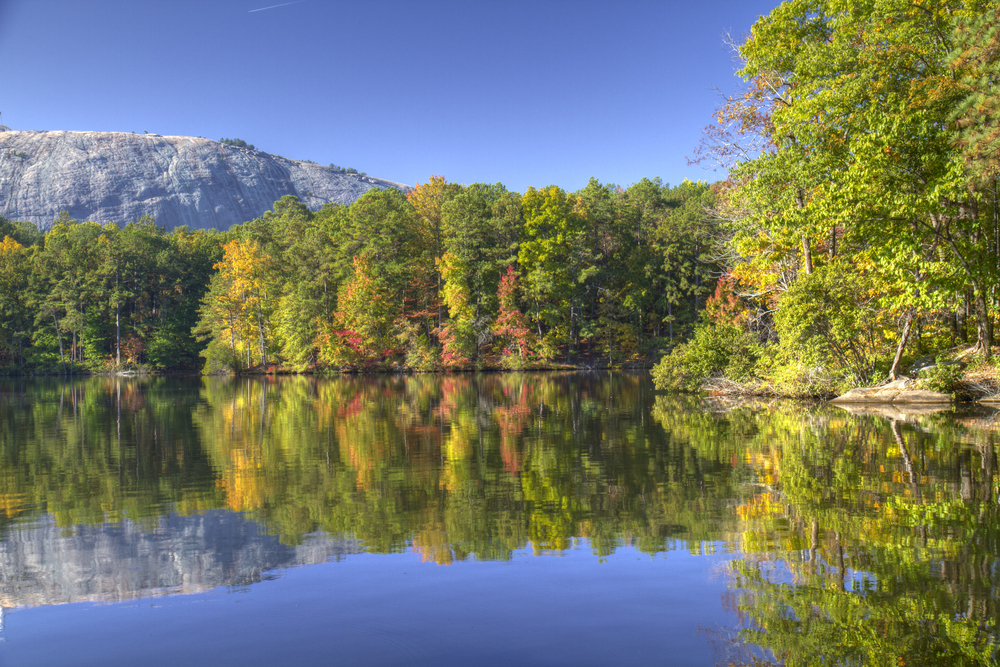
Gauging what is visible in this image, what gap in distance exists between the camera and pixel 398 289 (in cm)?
5612

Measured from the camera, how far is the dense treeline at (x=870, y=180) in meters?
15.9

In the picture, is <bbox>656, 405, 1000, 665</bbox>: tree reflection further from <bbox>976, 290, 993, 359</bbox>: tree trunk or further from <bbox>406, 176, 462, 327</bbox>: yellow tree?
<bbox>406, 176, 462, 327</bbox>: yellow tree

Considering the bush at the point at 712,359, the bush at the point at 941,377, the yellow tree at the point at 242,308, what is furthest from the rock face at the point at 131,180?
the bush at the point at 941,377

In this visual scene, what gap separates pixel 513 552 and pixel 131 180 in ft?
546

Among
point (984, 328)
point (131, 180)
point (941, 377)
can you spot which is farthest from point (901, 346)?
point (131, 180)

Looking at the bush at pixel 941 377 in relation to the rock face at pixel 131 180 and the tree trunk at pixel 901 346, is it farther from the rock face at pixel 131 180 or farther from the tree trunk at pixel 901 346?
the rock face at pixel 131 180

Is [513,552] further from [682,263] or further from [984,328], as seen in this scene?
[682,263]

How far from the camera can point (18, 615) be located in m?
5.06

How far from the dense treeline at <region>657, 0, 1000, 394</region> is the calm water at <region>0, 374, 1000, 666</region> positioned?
6.09 m

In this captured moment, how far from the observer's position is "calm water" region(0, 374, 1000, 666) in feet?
14.1

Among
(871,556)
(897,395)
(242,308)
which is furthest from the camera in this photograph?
(242,308)

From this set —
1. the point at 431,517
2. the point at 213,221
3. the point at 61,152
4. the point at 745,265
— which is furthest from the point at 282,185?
the point at 431,517

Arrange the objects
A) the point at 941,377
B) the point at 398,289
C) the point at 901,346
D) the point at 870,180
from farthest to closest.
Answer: the point at 398,289
the point at 901,346
the point at 941,377
the point at 870,180

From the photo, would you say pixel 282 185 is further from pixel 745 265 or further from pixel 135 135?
pixel 745 265
